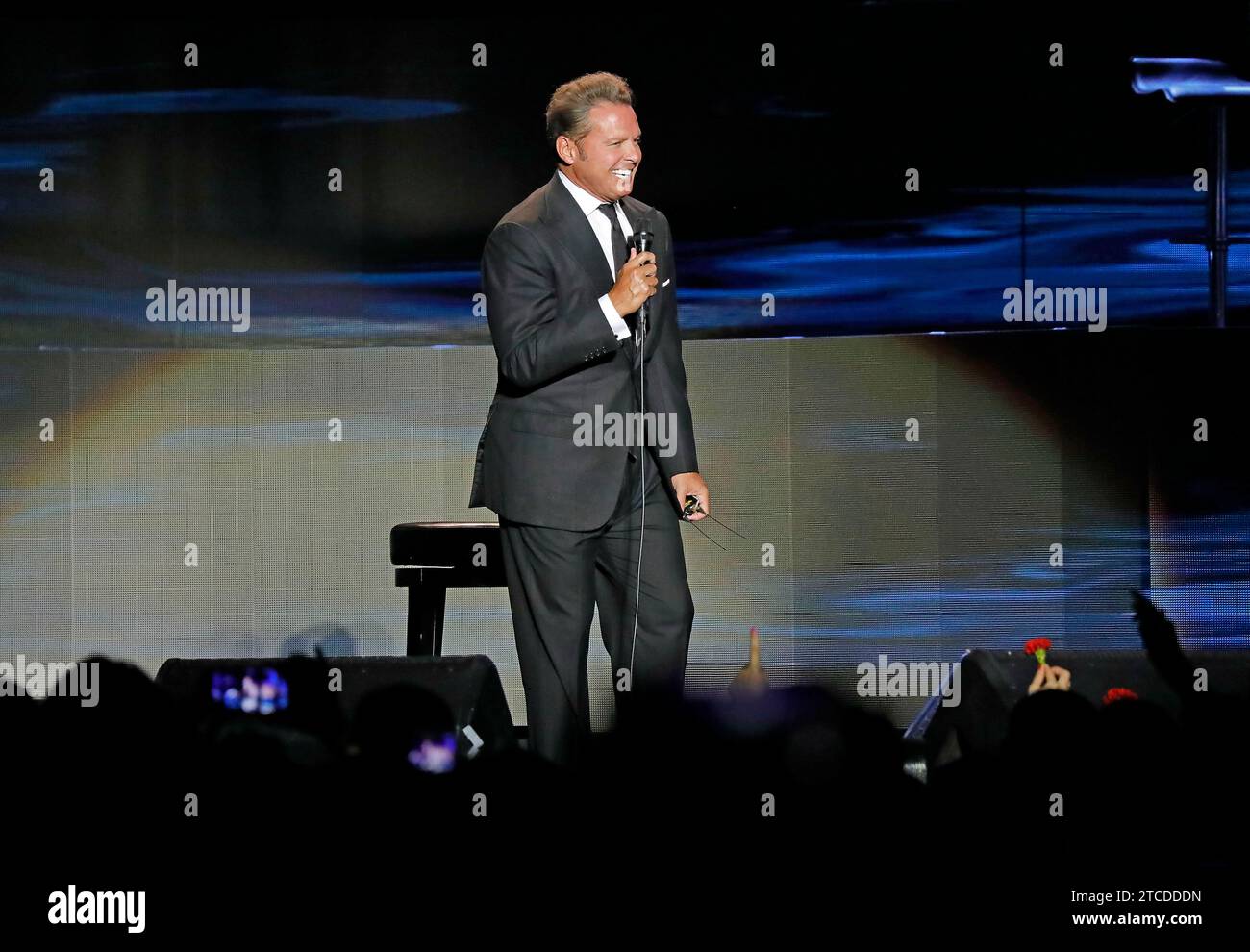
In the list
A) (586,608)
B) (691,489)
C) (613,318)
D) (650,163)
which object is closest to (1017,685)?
(691,489)

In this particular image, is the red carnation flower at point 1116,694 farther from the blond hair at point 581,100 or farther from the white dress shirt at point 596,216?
the blond hair at point 581,100

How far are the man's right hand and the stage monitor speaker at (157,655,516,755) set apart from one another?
730mm

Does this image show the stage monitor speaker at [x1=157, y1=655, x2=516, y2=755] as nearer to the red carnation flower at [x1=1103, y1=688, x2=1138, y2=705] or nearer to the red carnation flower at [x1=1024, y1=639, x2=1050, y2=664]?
the red carnation flower at [x1=1024, y1=639, x2=1050, y2=664]

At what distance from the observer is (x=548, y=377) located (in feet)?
8.65

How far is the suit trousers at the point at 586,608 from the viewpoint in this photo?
8.82ft

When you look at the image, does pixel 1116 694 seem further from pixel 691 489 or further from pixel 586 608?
pixel 586 608

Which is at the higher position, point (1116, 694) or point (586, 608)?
point (586, 608)

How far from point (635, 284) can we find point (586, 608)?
642 mm

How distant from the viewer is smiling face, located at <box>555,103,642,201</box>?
263cm

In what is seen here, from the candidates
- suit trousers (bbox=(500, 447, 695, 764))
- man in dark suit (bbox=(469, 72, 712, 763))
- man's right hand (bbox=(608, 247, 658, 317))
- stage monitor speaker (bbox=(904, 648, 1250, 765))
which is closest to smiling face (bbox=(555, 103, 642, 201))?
man in dark suit (bbox=(469, 72, 712, 763))

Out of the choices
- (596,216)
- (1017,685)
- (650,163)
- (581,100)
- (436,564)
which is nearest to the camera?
(1017,685)

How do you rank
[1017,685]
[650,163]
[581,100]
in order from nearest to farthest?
1. [1017,685]
2. [581,100]
3. [650,163]

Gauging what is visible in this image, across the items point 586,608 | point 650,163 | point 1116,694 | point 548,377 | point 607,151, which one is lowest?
point 1116,694
